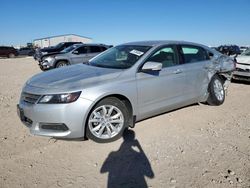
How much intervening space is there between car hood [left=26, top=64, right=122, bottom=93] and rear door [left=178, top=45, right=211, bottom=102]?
1661 millimetres

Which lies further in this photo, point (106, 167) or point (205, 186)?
point (106, 167)

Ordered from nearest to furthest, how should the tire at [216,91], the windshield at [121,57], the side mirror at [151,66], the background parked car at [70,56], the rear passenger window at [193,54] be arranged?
the side mirror at [151,66] → the windshield at [121,57] → the rear passenger window at [193,54] → the tire at [216,91] → the background parked car at [70,56]

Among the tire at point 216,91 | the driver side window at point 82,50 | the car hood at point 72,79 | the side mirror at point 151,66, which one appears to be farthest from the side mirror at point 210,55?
the driver side window at point 82,50

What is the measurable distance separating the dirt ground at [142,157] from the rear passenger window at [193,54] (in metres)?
1.28

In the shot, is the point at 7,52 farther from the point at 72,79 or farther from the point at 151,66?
the point at 151,66

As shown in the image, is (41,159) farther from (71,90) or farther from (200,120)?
(200,120)

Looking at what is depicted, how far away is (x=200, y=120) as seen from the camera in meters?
5.02

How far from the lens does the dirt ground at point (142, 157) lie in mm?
2992

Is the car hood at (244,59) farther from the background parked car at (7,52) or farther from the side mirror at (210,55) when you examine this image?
the background parked car at (7,52)

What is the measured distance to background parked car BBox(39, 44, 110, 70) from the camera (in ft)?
42.3

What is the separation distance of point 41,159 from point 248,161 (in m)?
2.85

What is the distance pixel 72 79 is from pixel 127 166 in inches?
62.7

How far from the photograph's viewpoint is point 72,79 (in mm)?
3939

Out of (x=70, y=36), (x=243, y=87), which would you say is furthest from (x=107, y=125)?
(x=70, y=36)
